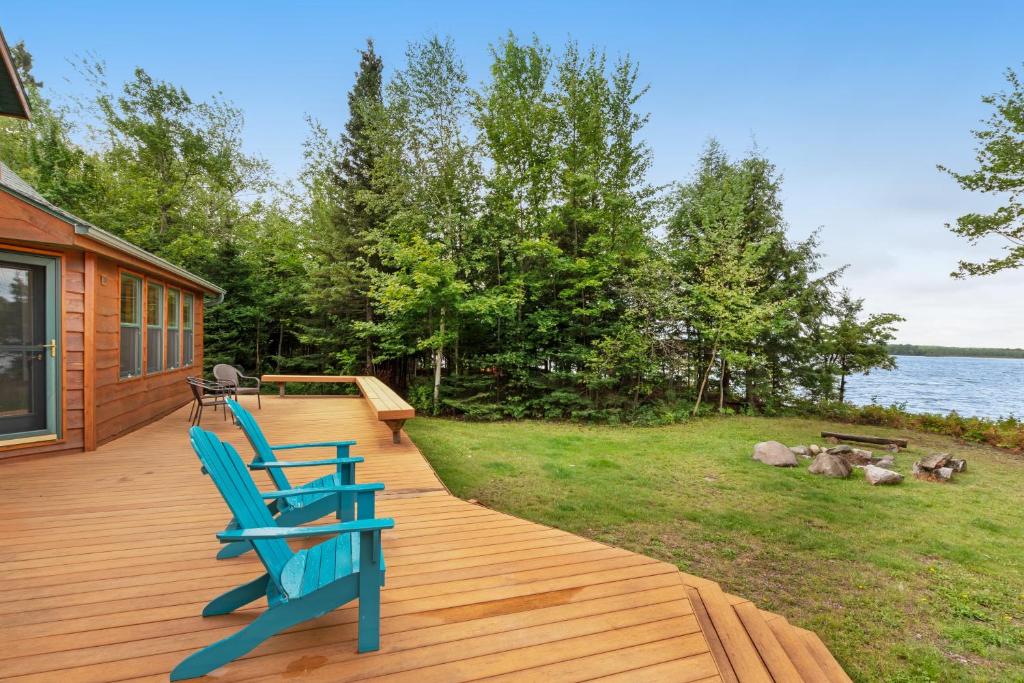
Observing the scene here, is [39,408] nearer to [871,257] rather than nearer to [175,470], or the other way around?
[175,470]

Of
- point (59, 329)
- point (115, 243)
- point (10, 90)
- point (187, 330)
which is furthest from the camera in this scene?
point (187, 330)

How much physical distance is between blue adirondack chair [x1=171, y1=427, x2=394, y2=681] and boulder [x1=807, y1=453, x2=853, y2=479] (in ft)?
22.2

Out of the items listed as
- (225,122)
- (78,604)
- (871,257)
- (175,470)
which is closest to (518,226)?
(175,470)

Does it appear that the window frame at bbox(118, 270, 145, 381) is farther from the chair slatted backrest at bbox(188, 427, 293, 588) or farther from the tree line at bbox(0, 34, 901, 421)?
the chair slatted backrest at bbox(188, 427, 293, 588)

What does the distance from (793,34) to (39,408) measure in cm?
1473

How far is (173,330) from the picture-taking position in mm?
7316

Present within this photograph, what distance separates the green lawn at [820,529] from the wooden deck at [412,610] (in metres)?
1.06

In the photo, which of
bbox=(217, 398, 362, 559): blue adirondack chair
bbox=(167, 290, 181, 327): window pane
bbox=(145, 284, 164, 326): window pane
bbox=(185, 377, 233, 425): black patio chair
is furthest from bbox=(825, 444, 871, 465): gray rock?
bbox=(167, 290, 181, 327): window pane

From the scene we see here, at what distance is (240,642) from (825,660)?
8.63 ft

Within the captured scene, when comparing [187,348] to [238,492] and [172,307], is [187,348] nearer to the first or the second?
[172,307]

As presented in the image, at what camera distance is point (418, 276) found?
9406 millimetres

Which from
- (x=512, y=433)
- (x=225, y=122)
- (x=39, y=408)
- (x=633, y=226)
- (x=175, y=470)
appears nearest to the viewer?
(x=175, y=470)

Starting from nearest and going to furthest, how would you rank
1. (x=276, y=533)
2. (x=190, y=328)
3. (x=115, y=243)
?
1. (x=276, y=533)
2. (x=115, y=243)
3. (x=190, y=328)

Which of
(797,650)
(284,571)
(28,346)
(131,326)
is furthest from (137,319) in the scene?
(797,650)
